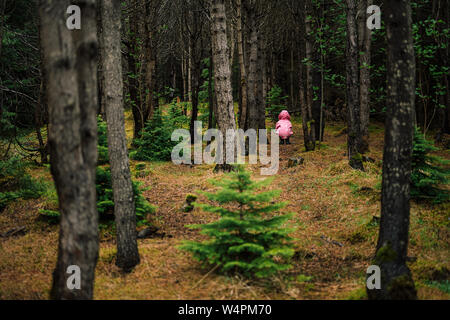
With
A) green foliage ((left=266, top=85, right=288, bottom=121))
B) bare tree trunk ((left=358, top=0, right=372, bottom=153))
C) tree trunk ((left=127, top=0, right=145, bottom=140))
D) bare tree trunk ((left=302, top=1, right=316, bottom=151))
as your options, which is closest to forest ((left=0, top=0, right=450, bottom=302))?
bare tree trunk ((left=358, top=0, right=372, bottom=153))

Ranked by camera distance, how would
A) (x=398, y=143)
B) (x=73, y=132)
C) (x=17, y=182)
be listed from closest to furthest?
(x=73, y=132), (x=398, y=143), (x=17, y=182)

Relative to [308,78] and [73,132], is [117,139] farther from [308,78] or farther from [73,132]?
[308,78]

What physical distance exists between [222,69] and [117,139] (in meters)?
6.14

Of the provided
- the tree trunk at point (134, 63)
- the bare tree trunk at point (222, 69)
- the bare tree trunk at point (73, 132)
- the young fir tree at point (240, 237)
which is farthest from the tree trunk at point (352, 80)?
the bare tree trunk at point (73, 132)

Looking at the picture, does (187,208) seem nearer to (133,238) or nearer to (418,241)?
(133,238)

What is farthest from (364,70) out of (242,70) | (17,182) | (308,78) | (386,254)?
(17,182)

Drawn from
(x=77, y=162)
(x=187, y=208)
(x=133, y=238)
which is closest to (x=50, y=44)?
(x=77, y=162)

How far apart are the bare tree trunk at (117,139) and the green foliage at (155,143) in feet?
29.2

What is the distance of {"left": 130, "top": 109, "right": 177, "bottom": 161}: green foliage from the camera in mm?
14370

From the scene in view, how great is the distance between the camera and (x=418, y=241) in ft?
19.8

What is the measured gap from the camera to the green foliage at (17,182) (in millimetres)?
8930

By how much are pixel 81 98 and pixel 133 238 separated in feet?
9.16

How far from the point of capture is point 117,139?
5359 mm

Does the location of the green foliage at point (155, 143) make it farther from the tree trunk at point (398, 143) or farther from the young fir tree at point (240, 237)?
the tree trunk at point (398, 143)
